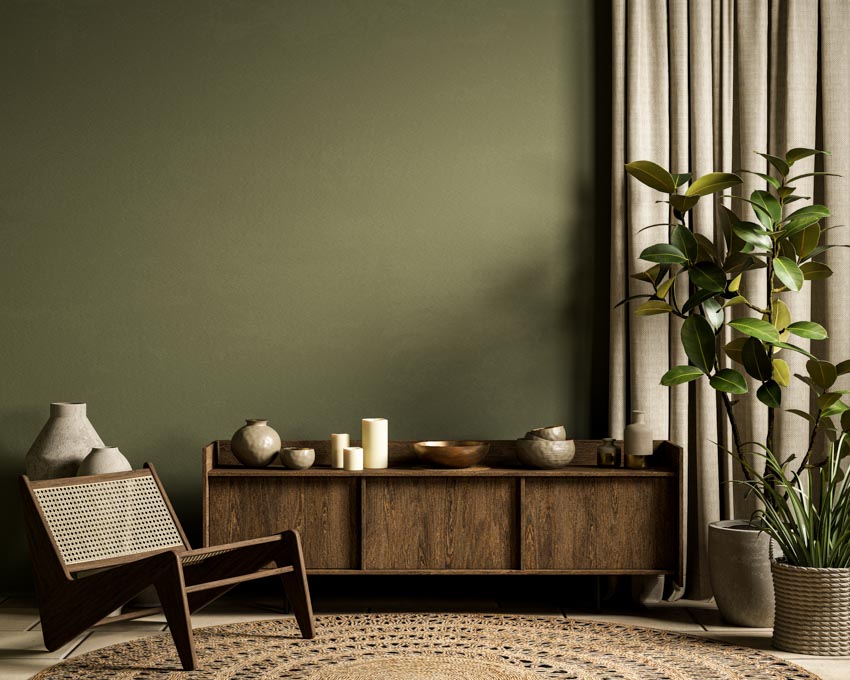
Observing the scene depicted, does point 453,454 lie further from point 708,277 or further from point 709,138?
point 709,138

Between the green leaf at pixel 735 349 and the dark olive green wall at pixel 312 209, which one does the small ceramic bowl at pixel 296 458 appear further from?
the green leaf at pixel 735 349

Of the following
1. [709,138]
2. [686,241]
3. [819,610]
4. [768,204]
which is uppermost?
[709,138]

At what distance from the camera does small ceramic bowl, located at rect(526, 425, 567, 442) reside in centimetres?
402

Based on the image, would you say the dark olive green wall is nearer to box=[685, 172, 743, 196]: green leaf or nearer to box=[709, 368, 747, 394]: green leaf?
box=[685, 172, 743, 196]: green leaf

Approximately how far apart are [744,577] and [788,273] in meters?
1.18

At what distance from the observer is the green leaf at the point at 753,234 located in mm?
3820

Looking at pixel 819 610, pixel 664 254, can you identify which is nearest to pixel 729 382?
pixel 664 254

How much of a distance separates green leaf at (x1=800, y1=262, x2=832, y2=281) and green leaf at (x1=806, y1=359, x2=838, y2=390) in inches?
14.2

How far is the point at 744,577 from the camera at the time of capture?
3822mm

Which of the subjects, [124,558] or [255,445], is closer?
[124,558]

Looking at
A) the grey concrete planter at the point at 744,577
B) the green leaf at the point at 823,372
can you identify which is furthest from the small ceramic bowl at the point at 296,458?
the green leaf at the point at 823,372

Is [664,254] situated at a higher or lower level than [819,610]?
higher

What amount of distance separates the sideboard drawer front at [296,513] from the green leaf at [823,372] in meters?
1.86

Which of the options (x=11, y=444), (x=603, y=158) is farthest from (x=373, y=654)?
(x=603, y=158)
